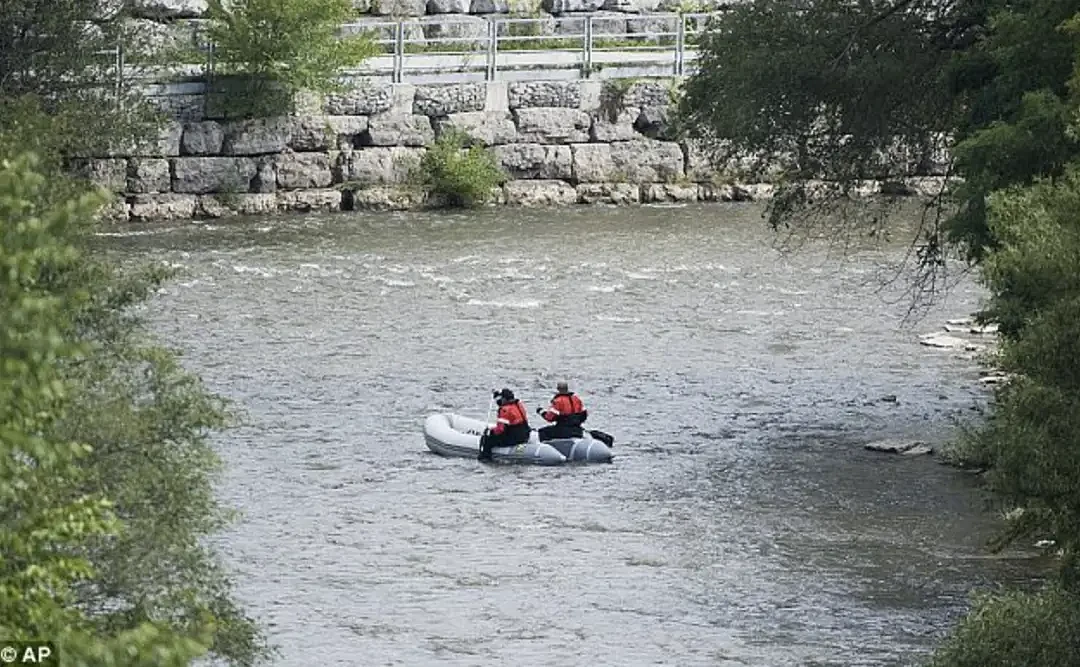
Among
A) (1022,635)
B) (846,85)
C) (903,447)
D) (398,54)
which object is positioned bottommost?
(903,447)

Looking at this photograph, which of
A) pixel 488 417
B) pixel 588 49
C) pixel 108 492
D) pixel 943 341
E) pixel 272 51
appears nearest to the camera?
pixel 108 492

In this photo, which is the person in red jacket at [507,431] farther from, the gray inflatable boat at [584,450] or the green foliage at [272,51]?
the green foliage at [272,51]

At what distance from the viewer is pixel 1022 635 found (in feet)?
49.6

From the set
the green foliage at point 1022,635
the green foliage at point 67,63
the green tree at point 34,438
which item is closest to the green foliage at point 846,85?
the green foliage at point 67,63

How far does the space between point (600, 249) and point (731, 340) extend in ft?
29.0

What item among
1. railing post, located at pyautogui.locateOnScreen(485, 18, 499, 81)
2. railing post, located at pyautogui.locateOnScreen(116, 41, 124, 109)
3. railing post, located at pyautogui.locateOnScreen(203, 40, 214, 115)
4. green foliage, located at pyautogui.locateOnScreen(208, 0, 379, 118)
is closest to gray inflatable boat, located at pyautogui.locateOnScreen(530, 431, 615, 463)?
railing post, located at pyautogui.locateOnScreen(116, 41, 124, 109)

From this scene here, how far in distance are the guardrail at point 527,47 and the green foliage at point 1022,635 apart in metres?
34.6

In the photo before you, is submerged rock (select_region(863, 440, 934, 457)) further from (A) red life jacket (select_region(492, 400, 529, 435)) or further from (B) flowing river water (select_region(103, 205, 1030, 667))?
(A) red life jacket (select_region(492, 400, 529, 435))

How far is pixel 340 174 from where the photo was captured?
48969mm

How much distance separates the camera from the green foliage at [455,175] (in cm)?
4872

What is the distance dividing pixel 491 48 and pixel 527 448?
24.7m

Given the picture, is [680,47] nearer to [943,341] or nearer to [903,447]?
[943,341]

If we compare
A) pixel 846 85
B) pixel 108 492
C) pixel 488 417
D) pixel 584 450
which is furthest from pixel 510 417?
pixel 108 492

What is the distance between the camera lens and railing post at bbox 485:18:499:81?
51.1 metres
